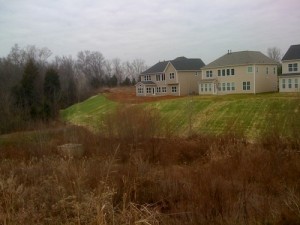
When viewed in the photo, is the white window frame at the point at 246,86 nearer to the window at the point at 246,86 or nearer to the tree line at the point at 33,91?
the window at the point at 246,86

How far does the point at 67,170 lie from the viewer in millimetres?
7922

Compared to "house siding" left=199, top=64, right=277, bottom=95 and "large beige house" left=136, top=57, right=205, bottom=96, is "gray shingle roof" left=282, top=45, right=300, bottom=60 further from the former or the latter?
"large beige house" left=136, top=57, right=205, bottom=96

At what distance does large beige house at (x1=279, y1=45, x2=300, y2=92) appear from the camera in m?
44.2

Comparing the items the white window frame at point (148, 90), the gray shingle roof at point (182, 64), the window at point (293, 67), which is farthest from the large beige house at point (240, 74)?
the white window frame at point (148, 90)

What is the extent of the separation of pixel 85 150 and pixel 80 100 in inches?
2183

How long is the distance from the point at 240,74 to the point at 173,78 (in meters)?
12.9

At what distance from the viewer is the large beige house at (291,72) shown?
44.2m

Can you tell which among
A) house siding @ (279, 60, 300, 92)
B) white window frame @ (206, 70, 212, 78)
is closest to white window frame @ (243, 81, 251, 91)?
house siding @ (279, 60, 300, 92)

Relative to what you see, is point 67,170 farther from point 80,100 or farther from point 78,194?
point 80,100

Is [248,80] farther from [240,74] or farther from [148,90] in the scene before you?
[148,90]

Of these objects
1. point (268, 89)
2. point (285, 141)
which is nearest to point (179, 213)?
point (285, 141)

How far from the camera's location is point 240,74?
4938cm

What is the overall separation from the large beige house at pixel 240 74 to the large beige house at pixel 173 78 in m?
5.17

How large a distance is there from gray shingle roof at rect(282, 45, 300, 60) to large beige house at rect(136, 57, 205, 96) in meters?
16.3
